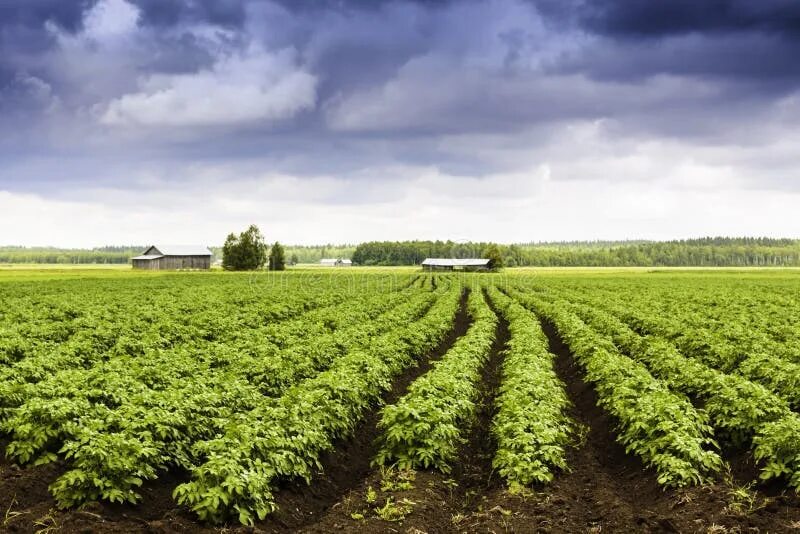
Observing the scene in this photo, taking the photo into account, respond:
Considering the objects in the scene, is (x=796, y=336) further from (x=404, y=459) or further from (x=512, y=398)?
(x=404, y=459)

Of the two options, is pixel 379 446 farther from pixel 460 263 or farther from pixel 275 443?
pixel 460 263

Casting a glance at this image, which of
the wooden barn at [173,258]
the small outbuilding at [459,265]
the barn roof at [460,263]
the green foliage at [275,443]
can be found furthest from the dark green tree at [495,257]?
the green foliage at [275,443]

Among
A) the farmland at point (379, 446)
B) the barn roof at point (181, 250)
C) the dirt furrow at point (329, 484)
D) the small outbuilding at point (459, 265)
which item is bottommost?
the dirt furrow at point (329, 484)

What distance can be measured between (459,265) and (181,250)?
7071 centimetres

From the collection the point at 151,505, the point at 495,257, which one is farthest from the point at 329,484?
the point at 495,257

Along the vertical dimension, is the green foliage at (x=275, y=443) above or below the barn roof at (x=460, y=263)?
below

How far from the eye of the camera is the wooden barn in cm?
13375

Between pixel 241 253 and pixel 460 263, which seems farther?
pixel 460 263

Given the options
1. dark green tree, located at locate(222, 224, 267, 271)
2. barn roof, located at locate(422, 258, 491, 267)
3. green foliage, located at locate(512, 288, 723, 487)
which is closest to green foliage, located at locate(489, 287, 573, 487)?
green foliage, located at locate(512, 288, 723, 487)

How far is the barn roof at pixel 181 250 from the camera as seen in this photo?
139 meters

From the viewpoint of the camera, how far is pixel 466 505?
10.7 m

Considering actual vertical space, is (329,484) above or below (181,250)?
below

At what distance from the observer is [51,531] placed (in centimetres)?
841

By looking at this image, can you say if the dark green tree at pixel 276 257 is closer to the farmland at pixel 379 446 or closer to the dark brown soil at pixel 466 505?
the farmland at pixel 379 446
